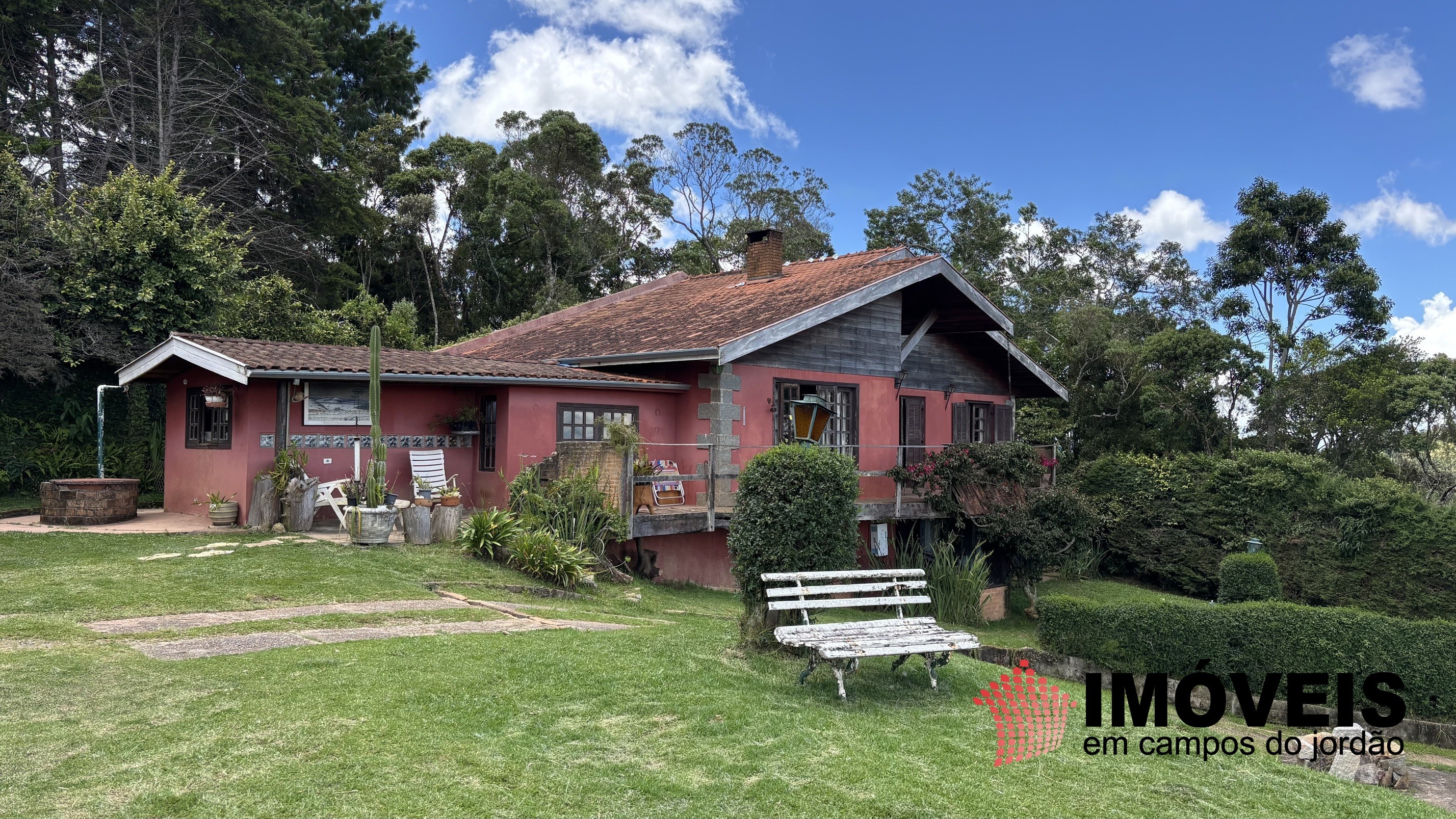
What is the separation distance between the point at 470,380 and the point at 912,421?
30.5ft

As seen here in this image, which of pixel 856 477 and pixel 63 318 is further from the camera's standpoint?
pixel 63 318

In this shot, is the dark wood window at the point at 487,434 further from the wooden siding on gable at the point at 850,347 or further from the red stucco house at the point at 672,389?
the wooden siding on gable at the point at 850,347

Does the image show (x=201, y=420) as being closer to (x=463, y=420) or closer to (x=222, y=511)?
(x=222, y=511)

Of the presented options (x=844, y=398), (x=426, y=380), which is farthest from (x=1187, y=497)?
(x=426, y=380)

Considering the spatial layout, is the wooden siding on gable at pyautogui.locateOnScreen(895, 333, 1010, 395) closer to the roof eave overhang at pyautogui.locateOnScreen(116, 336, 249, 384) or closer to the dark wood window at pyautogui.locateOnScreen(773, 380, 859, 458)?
the dark wood window at pyautogui.locateOnScreen(773, 380, 859, 458)

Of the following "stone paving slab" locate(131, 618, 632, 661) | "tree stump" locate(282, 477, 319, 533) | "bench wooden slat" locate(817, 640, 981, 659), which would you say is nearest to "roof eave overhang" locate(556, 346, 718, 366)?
"tree stump" locate(282, 477, 319, 533)

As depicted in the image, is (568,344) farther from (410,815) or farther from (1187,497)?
(410,815)

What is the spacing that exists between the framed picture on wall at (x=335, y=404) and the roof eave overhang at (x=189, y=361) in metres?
0.96

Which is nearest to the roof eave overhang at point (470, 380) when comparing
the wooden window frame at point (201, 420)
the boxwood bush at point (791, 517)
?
the wooden window frame at point (201, 420)

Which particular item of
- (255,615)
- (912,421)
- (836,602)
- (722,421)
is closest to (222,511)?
(255,615)

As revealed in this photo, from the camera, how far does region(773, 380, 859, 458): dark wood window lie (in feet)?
51.8

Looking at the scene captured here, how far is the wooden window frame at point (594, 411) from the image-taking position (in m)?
14.7

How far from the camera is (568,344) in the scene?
18.7 meters

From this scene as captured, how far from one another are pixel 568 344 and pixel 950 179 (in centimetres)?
2305
